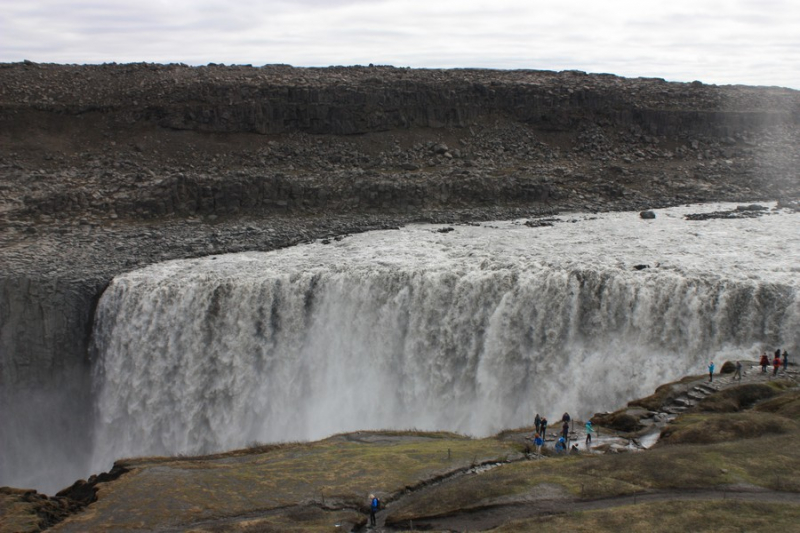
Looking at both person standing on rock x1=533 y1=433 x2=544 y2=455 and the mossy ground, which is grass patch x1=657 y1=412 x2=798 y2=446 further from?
person standing on rock x1=533 y1=433 x2=544 y2=455

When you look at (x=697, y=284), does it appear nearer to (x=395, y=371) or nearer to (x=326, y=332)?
(x=395, y=371)

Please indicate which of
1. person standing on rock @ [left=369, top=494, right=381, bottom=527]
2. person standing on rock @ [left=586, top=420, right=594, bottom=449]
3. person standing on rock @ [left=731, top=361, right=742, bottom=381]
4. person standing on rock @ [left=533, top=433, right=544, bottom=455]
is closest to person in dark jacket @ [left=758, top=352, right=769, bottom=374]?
person standing on rock @ [left=731, top=361, right=742, bottom=381]

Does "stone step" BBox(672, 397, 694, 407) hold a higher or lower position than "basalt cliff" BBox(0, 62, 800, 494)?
lower

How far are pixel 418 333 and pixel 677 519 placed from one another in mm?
24966

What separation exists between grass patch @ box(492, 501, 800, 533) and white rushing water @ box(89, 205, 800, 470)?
16.3 meters

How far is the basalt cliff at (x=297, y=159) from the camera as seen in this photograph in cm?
5712

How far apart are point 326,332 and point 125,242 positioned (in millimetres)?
20394

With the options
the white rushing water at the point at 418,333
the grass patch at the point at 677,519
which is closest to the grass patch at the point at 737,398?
the white rushing water at the point at 418,333

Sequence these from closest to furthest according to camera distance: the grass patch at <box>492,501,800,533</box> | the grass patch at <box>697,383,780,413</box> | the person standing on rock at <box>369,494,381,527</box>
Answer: the grass patch at <box>492,501,800,533</box>
the person standing on rock at <box>369,494,381,527</box>
the grass patch at <box>697,383,780,413</box>

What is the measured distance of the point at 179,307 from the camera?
164ft

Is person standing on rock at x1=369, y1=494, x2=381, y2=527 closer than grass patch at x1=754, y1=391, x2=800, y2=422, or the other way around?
person standing on rock at x1=369, y1=494, x2=381, y2=527

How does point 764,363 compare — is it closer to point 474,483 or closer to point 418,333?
point 474,483

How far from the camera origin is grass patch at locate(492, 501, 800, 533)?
74.2ft

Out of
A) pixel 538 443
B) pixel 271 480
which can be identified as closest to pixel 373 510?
pixel 271 480
